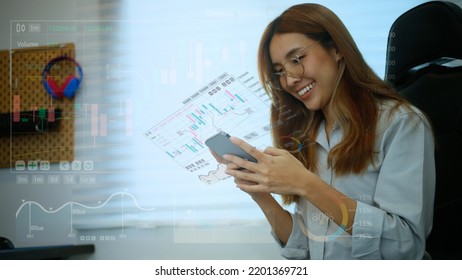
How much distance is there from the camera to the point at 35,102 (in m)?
1.26

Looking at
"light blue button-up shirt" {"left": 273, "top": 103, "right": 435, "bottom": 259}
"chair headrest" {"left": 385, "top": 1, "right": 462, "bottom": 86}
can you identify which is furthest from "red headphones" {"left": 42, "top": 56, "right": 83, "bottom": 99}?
"chair headrest" {"left": 385, "top": 1, "right": 462, "bottom": 86}

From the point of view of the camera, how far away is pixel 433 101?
1.21m

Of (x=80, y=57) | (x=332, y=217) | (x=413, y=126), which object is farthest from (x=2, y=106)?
(x=413, y=126)

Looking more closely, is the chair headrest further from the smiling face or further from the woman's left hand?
the woman's left hand

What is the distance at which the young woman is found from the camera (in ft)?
3.66

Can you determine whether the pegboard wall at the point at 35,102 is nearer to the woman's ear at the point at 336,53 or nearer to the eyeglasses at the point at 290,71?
the eyeglasses at the point at 290,71

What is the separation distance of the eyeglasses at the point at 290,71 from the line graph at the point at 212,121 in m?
0.04

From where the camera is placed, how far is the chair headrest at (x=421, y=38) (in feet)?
3.85

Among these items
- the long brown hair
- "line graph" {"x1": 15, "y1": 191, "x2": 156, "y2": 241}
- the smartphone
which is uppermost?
the long brown hair

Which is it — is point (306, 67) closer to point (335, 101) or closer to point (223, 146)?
point (335, 101)

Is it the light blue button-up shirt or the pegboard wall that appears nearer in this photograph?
the light blue button-up shirt

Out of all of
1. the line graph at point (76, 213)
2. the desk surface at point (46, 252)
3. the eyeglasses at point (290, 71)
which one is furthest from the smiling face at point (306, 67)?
the desk surface at point (46, 252)

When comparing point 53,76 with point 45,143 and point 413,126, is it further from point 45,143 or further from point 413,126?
point 413,126

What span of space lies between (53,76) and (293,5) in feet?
2.01
